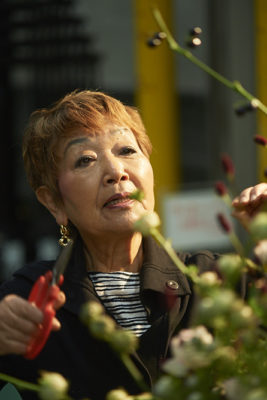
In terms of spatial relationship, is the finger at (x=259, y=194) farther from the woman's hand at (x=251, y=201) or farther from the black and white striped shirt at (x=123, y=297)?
the black and white striped shirt at (x=123, y=297)

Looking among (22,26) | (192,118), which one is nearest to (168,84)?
(192,118)

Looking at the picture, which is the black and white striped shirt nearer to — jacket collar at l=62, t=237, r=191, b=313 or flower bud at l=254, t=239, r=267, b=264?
jacket collar at l=62, t=237, r=191, b=313

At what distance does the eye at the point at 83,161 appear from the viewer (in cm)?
138

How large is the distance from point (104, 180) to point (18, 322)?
471mm

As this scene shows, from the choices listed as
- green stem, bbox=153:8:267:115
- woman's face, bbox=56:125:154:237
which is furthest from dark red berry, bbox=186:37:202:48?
woman's face, bbox=56:125:154:237

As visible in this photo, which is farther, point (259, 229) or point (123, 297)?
point (123, 297)

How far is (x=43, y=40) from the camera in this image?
13.6 feet

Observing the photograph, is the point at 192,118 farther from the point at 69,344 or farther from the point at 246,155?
the point at 69,344

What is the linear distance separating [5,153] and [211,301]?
3.61m

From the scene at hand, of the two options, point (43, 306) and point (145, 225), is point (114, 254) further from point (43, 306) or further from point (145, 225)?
point (145, 225)

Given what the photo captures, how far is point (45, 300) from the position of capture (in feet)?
2.95

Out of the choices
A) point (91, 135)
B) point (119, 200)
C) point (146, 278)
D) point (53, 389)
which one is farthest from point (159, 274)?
point (53, 389)

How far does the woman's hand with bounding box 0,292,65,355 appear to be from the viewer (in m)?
0.89

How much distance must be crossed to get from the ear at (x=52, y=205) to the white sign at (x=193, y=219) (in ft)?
8.05
